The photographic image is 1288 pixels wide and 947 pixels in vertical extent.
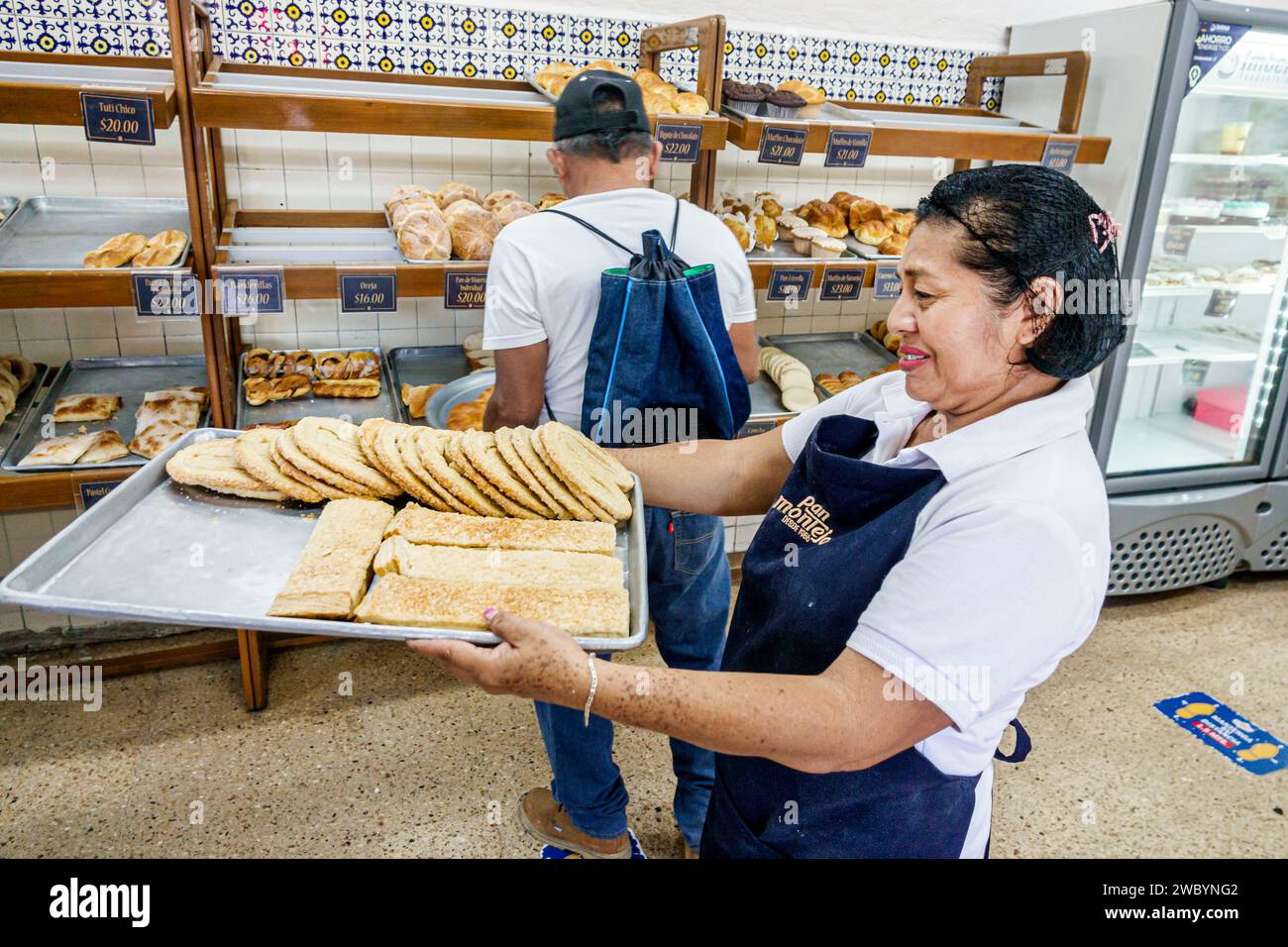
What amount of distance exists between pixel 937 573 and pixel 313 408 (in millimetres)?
2525

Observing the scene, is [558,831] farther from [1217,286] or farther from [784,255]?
[1217,286]

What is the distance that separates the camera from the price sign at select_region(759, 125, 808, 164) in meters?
2.99

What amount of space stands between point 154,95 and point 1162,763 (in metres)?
3.71

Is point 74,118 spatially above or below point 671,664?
above

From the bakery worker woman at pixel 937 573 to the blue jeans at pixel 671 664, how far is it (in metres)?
0.93

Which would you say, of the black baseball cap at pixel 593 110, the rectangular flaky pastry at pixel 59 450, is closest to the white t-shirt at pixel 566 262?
the black baseball cap at pixel 593 110

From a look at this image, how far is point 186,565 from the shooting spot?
152 cm

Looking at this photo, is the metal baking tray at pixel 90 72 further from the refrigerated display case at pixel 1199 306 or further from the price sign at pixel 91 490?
the refrigerated display case at pixel 1199 306

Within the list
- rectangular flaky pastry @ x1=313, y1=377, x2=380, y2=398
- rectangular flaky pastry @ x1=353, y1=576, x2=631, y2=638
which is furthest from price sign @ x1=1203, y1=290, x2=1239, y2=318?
rectangular flaky pastry @ x1=353, y1=576, x2=631, y2=638

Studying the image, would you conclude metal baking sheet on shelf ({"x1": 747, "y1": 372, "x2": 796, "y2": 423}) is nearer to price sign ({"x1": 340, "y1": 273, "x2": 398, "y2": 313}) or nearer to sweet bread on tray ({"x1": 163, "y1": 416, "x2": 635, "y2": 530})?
price sign ({"x1": 340, "y1": 273, "x2": 398, "y2": 313})

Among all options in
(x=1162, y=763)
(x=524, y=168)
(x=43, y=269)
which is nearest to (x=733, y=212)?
(x=524, y=168)

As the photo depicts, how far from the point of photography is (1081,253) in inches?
47.1

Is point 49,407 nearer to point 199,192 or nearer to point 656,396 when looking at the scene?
point 199,192

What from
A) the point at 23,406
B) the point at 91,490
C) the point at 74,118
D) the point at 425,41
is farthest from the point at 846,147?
the point at 23,406
